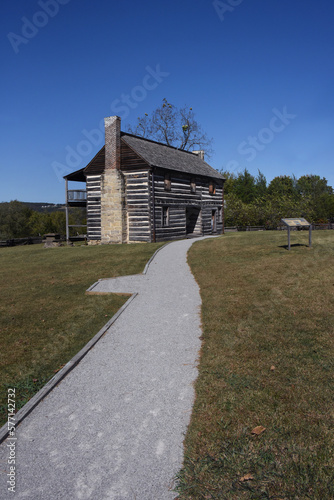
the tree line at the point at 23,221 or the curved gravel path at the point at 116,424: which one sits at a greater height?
the tree line at the point at 23,221

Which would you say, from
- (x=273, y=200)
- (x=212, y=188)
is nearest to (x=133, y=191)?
(x=212, y=188)

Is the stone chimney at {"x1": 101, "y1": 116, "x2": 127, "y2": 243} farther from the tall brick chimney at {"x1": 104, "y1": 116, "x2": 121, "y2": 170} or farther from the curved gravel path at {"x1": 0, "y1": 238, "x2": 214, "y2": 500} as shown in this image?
the curved gravel path at {"x1": 0, "y1": 238, "x2": 214, "y2": 500}

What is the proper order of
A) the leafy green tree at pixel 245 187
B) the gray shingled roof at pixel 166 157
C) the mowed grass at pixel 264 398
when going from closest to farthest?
the mowed grass at pixel 264 398 < the gray shingled roof at pixel 166 157 < the leafy green tree at pixel 245 187

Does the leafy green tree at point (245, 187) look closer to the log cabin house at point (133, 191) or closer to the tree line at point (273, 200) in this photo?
the tree line at point (273, 200)

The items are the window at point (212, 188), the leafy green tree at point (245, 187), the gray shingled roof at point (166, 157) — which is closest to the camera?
the gray shingled roof at point (166, 157)

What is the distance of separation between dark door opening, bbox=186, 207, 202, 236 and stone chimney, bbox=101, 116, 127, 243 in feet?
27.1

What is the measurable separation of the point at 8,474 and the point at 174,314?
202 inches

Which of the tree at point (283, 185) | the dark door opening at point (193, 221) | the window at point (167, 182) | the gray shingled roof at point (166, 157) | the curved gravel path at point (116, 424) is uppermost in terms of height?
the tree at point (283, 185)

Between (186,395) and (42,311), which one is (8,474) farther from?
(42,311)

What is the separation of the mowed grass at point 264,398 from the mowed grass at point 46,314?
2.77 m

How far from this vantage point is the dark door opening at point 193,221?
31234 millimetres

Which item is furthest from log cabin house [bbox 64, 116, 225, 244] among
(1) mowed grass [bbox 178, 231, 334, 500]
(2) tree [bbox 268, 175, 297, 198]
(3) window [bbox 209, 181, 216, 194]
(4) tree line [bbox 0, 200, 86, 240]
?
(2) tree [bbox 268, 175, 297, 198]

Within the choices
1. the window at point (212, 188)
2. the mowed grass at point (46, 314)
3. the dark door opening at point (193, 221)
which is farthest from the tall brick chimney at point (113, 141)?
Result: the window at point (212, 188)

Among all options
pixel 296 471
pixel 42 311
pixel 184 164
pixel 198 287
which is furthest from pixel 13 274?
pixel 184 164
